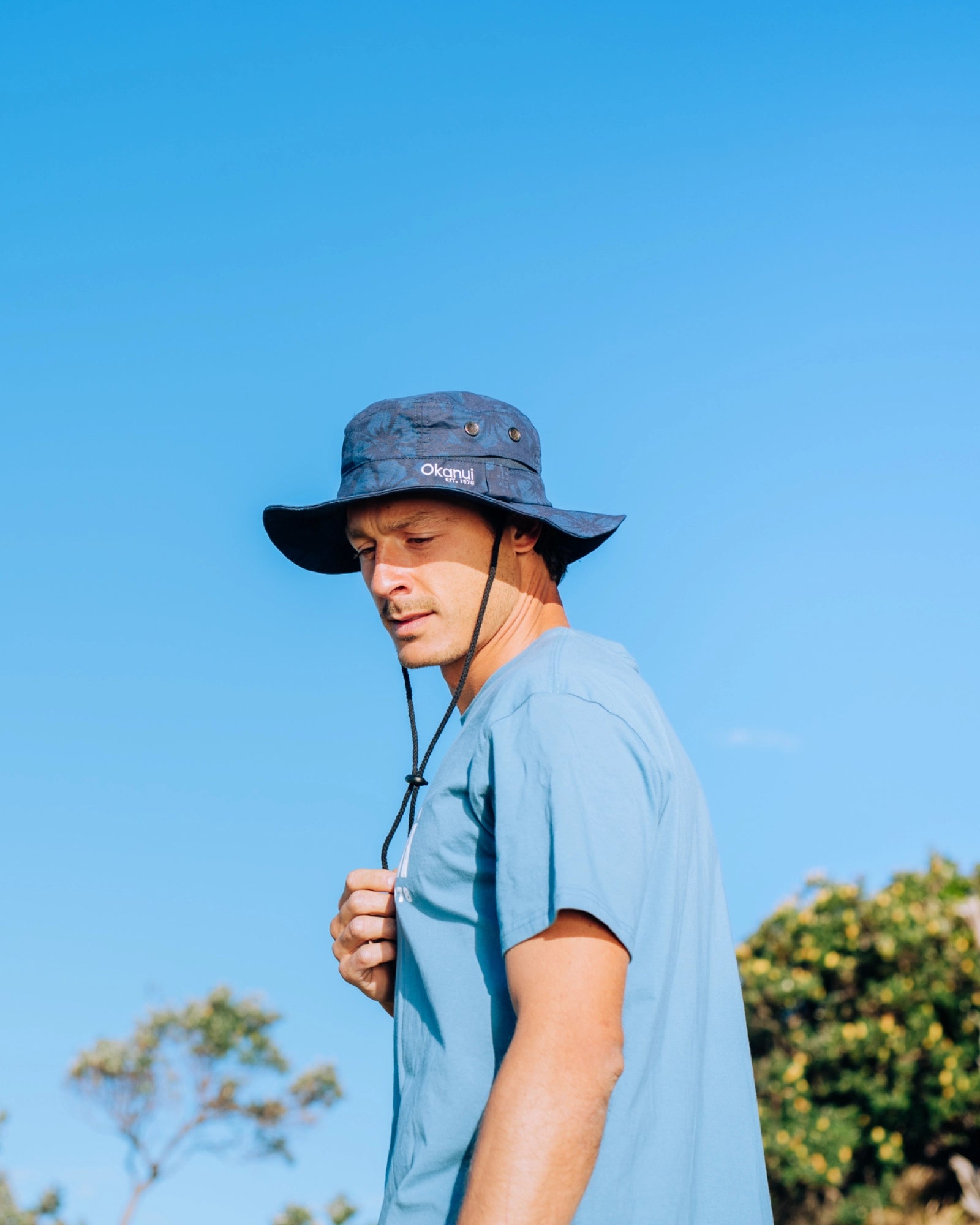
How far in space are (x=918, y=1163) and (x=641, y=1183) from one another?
8.64 m

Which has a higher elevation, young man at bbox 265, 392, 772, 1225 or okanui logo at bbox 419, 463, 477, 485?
okanui logo at bbox 419, 463, 477, 485

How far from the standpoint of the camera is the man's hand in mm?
2010

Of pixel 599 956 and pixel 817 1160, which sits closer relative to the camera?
pixel 599 956

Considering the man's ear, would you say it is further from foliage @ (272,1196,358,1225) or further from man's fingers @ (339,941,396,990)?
foliage @ (272,1196,358,1225)

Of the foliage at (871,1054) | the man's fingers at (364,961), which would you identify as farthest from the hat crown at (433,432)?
the foliage at (871,1054)

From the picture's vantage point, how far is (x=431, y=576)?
2273mm

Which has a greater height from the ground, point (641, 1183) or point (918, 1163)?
point (918, 1163)

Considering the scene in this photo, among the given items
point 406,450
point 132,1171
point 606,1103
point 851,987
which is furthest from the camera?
point 132,1171

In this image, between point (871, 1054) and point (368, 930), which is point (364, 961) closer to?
point (368, 930)

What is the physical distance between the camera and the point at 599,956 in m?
1.58

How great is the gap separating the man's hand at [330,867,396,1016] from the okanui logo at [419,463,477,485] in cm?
69

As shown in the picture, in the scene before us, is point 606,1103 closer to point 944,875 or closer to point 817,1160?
point 817,1160

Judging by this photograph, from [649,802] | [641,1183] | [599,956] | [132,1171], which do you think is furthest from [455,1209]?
[132,1171]

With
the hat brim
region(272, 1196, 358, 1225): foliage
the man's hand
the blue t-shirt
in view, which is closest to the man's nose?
the hat brim
